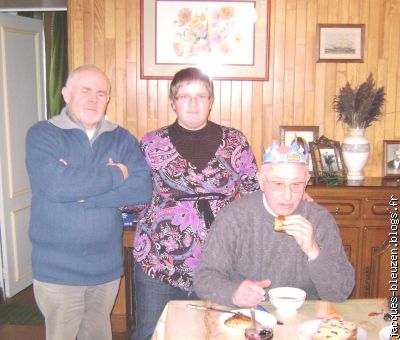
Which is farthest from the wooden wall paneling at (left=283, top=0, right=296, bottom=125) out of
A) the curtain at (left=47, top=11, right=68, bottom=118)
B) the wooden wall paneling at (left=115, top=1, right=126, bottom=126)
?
the curtain at (left=47, top=11, right=68, bottom=118)

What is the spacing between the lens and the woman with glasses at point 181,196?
2016mm

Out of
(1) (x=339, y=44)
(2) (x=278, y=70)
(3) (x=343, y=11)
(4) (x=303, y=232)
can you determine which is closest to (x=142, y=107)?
(2) (x=278, y=70)

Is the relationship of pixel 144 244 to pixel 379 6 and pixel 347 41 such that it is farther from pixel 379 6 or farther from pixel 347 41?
pixel 379 6

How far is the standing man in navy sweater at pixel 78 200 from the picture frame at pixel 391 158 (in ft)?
6.44

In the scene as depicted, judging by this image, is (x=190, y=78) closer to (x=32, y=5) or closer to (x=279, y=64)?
(x=279, y=64)

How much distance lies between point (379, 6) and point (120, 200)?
2365 mm

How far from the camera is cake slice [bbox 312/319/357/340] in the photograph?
1.23m

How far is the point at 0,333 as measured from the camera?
3057mm

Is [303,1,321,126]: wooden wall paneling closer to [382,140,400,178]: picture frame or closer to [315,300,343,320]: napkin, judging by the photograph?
[382,140,400,178]: picture frame

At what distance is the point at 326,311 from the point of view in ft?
4.87

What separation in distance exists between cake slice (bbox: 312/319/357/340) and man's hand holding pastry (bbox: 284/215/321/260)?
0.94 feet

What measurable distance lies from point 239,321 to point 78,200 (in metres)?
0.88

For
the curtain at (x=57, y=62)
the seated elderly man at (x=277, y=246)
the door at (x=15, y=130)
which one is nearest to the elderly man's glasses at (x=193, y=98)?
the seated elderly man at (x=277, y=246)

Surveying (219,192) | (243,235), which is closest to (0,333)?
(219,192)
